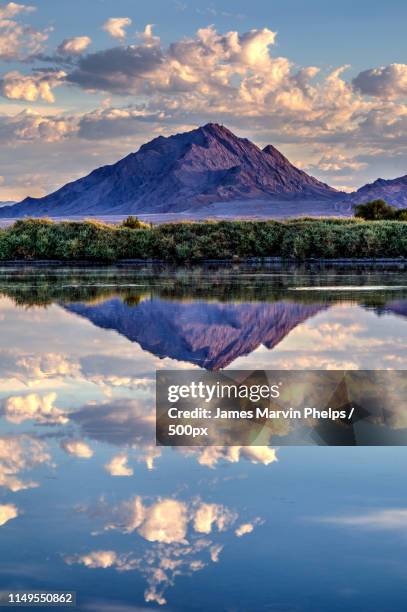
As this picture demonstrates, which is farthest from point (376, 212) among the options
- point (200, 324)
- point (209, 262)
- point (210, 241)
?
point (200, 324)

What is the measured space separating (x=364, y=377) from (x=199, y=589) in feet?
17.6

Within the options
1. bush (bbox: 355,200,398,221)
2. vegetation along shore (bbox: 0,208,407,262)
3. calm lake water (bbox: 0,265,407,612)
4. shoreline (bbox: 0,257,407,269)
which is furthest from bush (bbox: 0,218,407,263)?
calm lake water (bbox: 0,265,407,612)

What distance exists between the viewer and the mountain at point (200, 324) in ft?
37.4

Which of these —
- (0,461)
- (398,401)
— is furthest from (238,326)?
(0,461)

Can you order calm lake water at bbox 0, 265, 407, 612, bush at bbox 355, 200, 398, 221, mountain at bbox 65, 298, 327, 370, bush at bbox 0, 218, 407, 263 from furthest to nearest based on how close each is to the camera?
bush at bbox 355, 200, 398, 221 < bush at bbox 0, 218, 407, 263 < mountain at bbox 65, 298, 327, 370 < calm lake water at bbox 0, 265, 407, 612

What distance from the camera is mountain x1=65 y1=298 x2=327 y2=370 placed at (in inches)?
449

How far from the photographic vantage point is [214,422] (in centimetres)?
703

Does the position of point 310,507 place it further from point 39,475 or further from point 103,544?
point 39,475

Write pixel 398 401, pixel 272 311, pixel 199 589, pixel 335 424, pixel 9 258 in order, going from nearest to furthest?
pixel 199 589, pixel 335 424, pixel 398 401, pixel 272 311, pixel 9 258

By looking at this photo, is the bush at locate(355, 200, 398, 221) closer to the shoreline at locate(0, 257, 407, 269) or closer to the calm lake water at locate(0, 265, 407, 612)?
the shoreline at locate(0, 257, 407, 269)

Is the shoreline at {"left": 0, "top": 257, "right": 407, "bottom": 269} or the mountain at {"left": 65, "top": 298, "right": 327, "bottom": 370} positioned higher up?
the shoreline at {"left": 0, "top": 257, "right": 407, "bottom": 269}

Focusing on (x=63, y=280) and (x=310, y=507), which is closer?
(x=310, y=507)

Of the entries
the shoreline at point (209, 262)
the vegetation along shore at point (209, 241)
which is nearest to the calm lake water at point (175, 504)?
the shoreline at point (209, 262)

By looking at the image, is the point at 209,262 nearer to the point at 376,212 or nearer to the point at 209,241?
the point at 209,241
